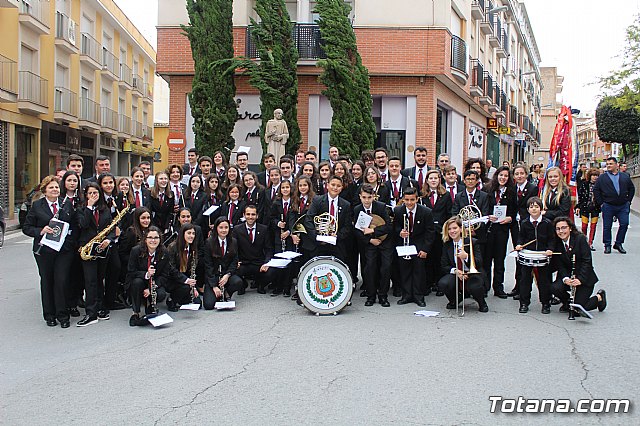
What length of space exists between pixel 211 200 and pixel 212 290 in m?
2.07

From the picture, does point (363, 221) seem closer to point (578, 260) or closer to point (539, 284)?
point (539, 284)

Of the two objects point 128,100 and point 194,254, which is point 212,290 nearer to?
point 194,254

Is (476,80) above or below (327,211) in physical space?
above

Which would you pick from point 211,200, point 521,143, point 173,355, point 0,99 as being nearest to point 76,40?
point 0,99

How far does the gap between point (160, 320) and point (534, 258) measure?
4485 mm

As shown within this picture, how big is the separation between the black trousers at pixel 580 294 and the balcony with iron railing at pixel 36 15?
24058 mm

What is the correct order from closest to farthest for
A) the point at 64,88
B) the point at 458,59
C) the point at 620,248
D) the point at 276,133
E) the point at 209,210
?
the point at 209,210, the point at 620,248, the point at 276,133, the point at 458,59, the point at 64,88

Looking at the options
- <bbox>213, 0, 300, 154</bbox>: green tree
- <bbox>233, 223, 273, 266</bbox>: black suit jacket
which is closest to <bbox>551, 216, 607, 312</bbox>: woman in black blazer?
<bbox>233, 223, 273, 266</bbox>: black suit jacket

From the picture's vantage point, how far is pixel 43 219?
774cm

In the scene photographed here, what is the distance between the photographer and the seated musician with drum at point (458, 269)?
332 inches

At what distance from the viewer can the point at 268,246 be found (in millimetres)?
9852

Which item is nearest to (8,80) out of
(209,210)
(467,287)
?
(209,210)

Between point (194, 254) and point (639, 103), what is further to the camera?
point (639, 103)

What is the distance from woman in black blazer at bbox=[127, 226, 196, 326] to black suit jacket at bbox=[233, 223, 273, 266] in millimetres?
1329
